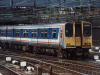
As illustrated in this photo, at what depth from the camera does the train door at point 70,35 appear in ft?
A: 63.5

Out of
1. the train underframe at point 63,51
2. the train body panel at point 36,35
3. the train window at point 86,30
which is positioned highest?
the train window at point 86,30

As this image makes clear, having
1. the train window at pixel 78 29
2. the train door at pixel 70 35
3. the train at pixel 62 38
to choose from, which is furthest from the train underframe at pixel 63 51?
the train window at pixel 78 29

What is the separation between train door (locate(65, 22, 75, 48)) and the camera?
19344 mm

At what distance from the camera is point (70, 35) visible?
19562mm

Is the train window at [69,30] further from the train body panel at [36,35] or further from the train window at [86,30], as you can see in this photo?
the train window at [86,30]

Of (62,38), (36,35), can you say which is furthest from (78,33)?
(36,35)

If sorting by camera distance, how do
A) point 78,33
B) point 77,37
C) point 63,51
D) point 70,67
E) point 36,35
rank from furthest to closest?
point 36,35, point 63,51, point 78,33, point 77,37, point 70,67

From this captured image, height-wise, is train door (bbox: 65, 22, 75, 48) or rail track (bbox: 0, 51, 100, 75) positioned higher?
train door (bbox: 65, 22, 75, 48)

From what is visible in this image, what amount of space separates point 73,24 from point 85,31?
124 centimetres

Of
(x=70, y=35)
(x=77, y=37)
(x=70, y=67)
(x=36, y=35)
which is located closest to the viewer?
(x=70, y=67)

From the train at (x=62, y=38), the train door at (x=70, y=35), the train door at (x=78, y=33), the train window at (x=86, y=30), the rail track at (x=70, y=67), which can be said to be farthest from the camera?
the train window at (x=86, y=30)

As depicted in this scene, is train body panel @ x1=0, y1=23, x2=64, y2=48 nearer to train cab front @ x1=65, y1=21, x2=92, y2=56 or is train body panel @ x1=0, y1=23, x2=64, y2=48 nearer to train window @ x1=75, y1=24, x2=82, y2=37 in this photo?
train cab front @ x1=65, y1=21, x2=92, y2=56

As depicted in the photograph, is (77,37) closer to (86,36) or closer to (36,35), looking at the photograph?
(86,36)

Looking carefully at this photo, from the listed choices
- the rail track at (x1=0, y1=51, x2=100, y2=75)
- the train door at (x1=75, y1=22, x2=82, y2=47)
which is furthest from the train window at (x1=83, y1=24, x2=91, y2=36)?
the rail track at (x1=0, y1=51, x2=100, y2=75)
